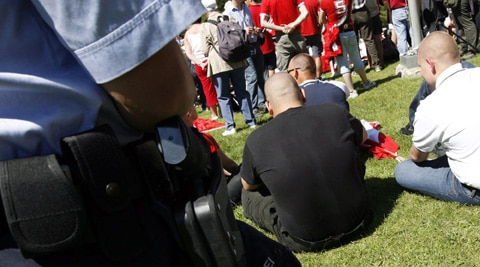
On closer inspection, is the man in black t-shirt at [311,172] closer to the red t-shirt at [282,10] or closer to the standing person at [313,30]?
the red t-shirt at [282,10]

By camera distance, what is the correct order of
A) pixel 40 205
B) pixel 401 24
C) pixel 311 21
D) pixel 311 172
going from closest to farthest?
pixel 40 205, pixel 311 172, pixel 311 21, pixel 401 24

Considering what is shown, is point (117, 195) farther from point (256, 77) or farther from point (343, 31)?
point (343, 31)

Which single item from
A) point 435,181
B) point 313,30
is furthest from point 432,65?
point 313,30

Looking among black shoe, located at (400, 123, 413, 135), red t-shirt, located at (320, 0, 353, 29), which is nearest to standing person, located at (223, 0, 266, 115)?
red t-shirt, located at (320, 0, 353, 29)

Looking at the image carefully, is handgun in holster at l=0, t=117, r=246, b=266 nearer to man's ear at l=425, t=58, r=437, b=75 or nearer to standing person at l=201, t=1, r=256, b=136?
man's ear at l=425, t=58, r=437, b=75

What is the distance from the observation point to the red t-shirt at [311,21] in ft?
26.9

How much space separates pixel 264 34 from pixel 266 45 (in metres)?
0.39

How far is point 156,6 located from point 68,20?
0.15m

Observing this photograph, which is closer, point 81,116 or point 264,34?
point 81,116

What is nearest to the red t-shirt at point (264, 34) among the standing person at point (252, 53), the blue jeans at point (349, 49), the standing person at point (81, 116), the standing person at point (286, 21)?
the standing person at point (286, 21)

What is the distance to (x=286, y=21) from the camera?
26.2 feet

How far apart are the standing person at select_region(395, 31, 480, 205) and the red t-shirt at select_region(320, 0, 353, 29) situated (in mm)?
4037

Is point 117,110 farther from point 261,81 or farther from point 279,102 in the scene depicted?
point 261,81

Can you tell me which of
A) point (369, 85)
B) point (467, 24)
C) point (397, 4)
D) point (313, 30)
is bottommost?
point (369, 85)
